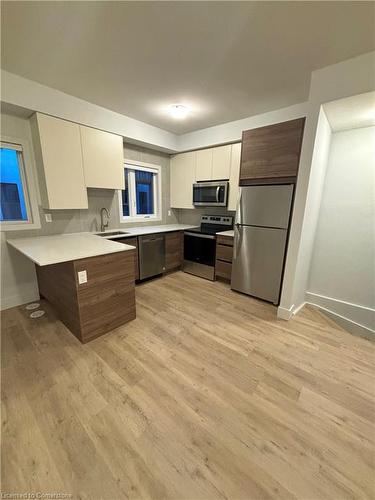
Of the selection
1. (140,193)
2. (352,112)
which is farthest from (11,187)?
(352,112)

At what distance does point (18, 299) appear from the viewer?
269cm

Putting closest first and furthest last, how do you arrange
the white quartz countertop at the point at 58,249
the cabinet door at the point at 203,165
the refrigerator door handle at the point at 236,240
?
the white quartz countertop at the point at 58,249, the refrigerator door handle at the point at 236,240, the cabinet door at the point at 203,165

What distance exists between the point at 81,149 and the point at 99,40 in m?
1.27

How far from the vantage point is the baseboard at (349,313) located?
2.56 meters

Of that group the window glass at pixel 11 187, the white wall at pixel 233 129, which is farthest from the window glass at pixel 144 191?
the window glass at pixel 11 187

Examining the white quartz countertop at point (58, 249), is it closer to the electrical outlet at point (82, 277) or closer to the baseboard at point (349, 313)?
the electrical outlet at point (82, 277)

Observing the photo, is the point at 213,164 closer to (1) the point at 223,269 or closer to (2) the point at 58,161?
(1) the point at 223,269

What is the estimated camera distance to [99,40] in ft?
5.32

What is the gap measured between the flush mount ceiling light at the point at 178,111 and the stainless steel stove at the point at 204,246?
175 cm

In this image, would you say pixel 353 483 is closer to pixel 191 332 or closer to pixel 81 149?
pixel 191 332

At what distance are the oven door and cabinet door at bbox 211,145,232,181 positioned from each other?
1069mm

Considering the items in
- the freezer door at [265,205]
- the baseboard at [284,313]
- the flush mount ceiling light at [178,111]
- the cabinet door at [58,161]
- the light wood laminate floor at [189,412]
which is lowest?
the light wood laminate floor at [189,412]

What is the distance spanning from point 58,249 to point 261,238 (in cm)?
240

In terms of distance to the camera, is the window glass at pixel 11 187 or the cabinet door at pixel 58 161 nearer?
the cabinet door at pixel 58 161
